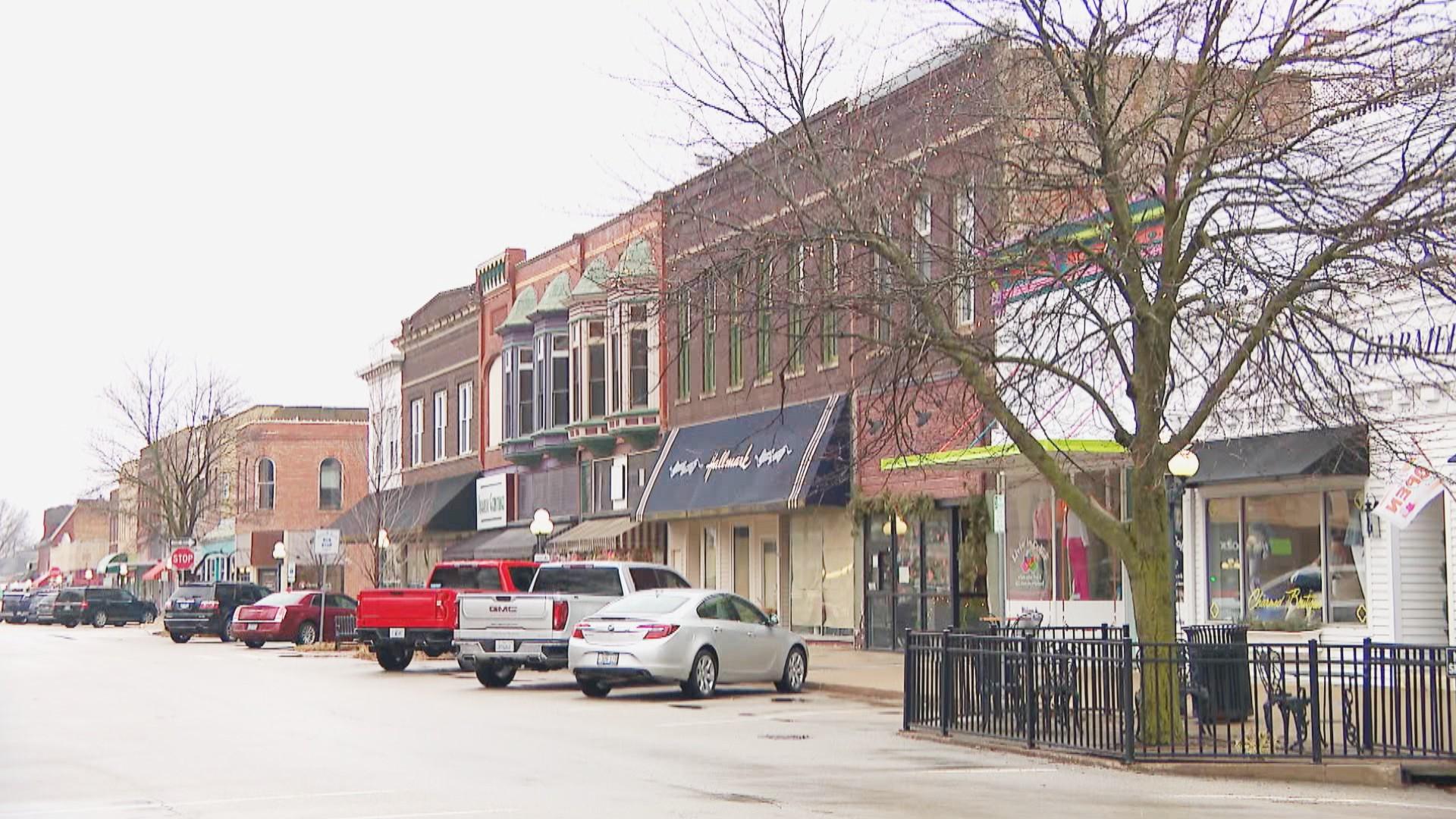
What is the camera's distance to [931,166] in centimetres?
2519

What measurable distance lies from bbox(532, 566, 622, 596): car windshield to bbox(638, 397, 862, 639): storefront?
5997 mm

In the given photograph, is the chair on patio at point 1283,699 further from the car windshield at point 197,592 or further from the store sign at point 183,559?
the store sign at point 183,559

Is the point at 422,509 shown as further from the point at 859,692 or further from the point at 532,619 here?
the point at 859,692

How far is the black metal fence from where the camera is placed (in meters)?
15.0

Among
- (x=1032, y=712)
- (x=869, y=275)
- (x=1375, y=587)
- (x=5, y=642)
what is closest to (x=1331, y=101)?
(x=869, y=275)

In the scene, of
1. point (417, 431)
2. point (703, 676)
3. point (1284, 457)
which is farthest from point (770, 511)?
point (417, 431)

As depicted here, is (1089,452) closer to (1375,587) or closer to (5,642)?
(1375,587)

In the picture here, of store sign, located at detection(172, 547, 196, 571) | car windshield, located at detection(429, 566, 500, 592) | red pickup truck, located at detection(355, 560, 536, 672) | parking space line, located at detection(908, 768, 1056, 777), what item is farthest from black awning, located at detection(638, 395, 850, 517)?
store sign, located at detection(172, 547, 196, 571)

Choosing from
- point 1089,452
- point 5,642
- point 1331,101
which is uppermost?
point 1331,101

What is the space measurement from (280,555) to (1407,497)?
4309 cm

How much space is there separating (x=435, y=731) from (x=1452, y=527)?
12.2 m

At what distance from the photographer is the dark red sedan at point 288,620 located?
42719 mm

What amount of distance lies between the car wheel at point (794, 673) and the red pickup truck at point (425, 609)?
5786mm

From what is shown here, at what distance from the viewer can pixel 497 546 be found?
48281 millimetres
